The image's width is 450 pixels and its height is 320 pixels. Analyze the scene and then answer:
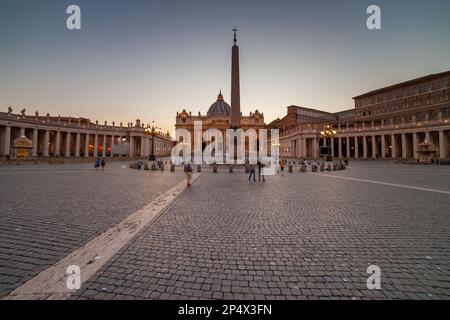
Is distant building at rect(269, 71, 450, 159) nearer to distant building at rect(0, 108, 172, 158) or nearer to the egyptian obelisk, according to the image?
the egyptian obelisk

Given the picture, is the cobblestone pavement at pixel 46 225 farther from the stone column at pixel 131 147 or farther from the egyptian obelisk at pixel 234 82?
the stone column at pixel 131 147

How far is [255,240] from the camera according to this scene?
469 cm

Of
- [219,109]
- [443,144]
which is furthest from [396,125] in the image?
[219,109]

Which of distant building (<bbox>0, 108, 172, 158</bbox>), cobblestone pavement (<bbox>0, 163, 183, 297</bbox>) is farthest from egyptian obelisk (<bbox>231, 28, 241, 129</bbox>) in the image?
distant building (<bbox>0, 108, 172, 158</bbox>)

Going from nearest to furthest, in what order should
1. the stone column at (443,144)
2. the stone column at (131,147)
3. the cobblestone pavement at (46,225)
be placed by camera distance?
the cobblestone pavement at (46,225)
the stone column at (443,144)
the stone column at (131,147)

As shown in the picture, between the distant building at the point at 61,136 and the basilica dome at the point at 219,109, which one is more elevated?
the basilica dome at the point at 219,109

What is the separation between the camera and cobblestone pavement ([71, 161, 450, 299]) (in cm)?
292

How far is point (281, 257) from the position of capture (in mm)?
3898

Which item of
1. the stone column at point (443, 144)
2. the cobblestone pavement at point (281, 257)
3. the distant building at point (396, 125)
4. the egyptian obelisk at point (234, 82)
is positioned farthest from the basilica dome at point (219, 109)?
the cobblestone pavement at point (281, 257)

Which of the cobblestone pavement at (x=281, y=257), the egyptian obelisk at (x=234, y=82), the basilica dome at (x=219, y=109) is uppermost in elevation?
the basilica dome at (x=219, y=109)

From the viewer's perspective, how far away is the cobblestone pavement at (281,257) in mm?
2924

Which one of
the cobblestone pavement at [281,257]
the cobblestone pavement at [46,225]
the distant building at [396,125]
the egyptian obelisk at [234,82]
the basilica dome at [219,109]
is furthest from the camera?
the basilica dome at [219,109]

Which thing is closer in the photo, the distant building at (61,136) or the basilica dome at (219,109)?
the distant building at (61,136)
